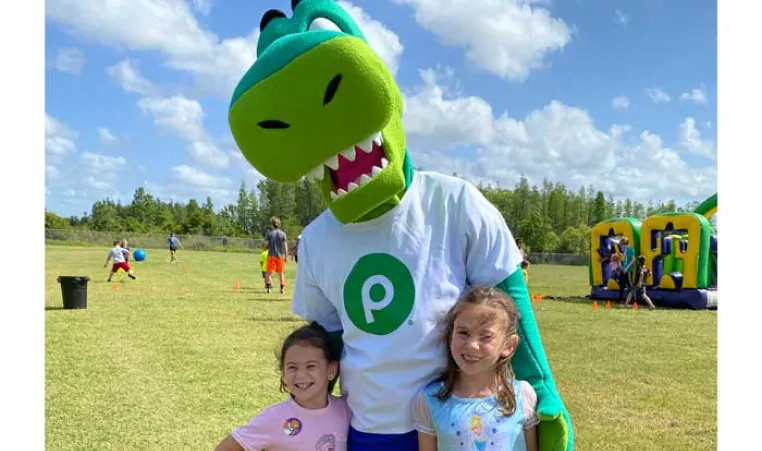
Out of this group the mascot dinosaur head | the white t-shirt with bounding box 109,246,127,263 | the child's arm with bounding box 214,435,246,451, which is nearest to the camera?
the mascot dinosaur head

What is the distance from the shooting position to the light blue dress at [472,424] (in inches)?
70.6

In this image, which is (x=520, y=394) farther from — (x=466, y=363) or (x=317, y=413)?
(x=317, y=413)

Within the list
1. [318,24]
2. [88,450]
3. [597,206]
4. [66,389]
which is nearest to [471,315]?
[318,24]

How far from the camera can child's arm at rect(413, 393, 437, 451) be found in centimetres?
184

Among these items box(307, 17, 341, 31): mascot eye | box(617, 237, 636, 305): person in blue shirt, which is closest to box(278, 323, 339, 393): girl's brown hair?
box(307, 17, 341, 31): mascot eye

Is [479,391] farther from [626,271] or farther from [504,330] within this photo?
[626,271]

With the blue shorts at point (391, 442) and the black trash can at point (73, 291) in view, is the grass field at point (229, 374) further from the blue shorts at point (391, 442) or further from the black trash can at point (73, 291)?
the blue shorts at point (391, 442)

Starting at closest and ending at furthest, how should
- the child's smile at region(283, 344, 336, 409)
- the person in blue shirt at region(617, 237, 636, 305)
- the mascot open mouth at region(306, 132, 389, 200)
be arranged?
the mascot open mouth at region(306, 132, 389, 200)
the child's smile at region(283, 344, 336, 409)
the person in blue shirt at region(617, 237, 636, 305)

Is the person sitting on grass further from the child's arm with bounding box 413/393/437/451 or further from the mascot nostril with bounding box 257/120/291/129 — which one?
the mascot nostril with bounding box 257/120/291/129

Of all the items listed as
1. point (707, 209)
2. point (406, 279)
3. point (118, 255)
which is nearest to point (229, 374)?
point (406, 279)

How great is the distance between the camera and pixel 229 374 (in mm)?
6191

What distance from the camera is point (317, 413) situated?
2.08 m

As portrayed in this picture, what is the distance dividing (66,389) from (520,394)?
497 centimetres

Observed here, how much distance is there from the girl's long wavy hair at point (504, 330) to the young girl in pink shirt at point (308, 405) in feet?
1.31
